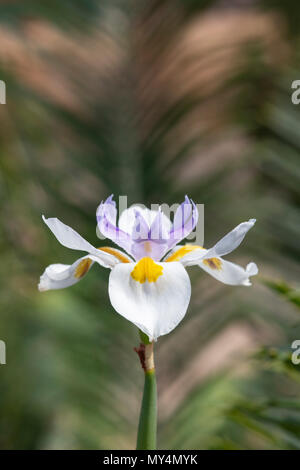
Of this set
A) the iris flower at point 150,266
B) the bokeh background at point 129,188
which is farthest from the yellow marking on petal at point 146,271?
the bokeh background at point 129,188

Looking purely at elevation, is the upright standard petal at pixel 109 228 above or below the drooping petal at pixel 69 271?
above

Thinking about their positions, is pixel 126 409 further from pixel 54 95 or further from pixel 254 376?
pixel 54 95

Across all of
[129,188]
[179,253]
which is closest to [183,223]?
[179,253]

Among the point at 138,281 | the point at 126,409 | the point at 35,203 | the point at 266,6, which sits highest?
the point at 266,6

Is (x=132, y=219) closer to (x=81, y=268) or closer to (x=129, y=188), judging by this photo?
(x=81, y=268)

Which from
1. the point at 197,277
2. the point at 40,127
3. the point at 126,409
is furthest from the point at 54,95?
the point at 126,409

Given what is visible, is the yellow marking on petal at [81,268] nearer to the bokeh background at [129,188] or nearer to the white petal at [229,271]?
the white petal at [229,271]

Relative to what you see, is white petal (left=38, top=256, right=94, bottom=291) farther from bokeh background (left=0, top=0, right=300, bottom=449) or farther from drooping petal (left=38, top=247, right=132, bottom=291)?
bokeh background (left=0, top=0, right=300, bottom=449)
